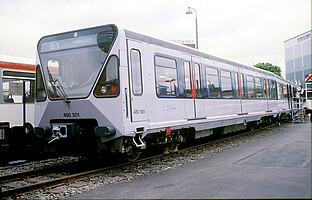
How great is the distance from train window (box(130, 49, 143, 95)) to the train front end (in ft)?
1.63

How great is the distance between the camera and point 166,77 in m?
9.39

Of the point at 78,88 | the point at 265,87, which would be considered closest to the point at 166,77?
the point at 78,88

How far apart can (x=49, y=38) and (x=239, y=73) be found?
8786 millimetres

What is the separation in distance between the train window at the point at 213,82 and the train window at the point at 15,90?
5741 millimetres

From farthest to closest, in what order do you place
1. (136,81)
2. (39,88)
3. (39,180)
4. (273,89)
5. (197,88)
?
(273,89)
(197,88)
(39,88)
(136,81)
(39,180)

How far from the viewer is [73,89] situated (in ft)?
27.2

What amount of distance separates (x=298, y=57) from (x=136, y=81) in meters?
65.4

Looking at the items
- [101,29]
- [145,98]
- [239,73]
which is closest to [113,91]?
[145,98]

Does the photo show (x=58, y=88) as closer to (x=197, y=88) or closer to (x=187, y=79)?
(x=187, y=79)

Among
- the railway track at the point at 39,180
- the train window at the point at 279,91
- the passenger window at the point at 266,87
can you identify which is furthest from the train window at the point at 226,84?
the train window at the point at 279,91

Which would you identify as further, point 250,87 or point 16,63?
point 250,87

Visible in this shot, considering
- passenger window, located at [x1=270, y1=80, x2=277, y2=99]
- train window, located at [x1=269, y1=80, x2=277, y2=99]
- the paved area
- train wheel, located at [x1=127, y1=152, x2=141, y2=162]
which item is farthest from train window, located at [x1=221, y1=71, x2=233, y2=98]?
passenger window, located at [x1=270, y1=80, x2=277, y2=99]

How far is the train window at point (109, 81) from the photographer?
7.68 meters

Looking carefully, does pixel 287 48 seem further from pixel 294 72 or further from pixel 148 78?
pixel 148 78
